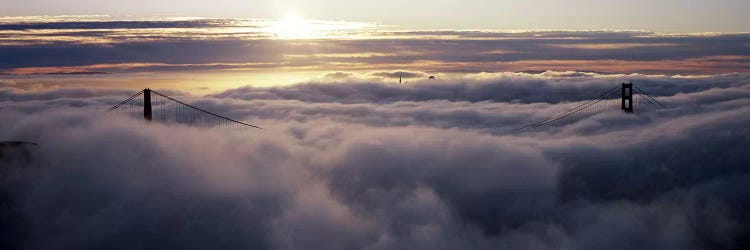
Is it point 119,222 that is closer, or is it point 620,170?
point 119,222

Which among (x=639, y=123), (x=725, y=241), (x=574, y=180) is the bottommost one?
(x=725, y=241)

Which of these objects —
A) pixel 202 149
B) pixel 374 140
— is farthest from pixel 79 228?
pixel 374 140

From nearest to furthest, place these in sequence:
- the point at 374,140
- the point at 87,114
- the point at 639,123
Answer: the point at 87,114 → the point at 374,140 → the point at 639,123

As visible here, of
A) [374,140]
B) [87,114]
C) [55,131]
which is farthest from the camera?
[374,140]

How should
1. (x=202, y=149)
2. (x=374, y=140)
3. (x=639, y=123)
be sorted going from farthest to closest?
(x=639, y=123)
(x=374, y=140)
(x=202, y=149)

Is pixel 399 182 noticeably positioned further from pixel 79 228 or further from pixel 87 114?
pixel 87 114

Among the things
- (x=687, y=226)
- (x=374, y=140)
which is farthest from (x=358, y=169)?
(x=687, y=226)

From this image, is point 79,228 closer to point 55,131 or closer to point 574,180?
point 55,131

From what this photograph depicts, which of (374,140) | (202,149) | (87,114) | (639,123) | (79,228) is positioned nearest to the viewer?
(79,228)

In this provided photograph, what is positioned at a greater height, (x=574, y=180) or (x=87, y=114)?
(x=87, y=114)
